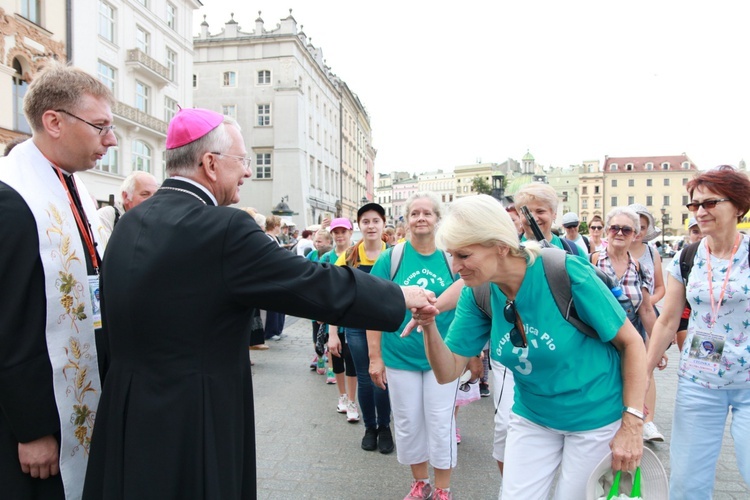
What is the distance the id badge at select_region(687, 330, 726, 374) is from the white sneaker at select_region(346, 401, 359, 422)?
3.34m

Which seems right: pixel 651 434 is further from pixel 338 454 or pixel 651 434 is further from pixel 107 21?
pixel 107 21

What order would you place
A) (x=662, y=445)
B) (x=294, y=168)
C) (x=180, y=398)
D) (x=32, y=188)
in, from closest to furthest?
(x=180, y=398) → (x=32, y=188) → (x=662, y=445) → (x=294, y=168)

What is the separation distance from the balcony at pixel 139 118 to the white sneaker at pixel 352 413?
75.0 ft

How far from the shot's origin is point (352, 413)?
214 inches

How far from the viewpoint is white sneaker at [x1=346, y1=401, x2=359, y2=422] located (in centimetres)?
539

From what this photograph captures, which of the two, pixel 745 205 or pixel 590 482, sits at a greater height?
pixel 745 205

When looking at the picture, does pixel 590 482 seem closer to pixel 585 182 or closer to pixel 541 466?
pixel 541 466

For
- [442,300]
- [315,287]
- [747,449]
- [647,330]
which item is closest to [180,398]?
[315,287]

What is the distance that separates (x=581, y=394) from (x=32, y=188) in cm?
247

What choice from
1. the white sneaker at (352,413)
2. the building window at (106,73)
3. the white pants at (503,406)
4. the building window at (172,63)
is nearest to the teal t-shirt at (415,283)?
the white pants at (503,406)

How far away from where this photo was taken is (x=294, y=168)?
41031mm

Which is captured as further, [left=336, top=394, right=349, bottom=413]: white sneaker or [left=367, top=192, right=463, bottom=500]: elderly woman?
[left=336, top=394, right=349, bottom=413]: white sneaker

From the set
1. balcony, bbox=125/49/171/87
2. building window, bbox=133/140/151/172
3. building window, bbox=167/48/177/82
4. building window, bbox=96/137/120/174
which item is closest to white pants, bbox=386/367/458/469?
building window, bbox=96/137/120/174

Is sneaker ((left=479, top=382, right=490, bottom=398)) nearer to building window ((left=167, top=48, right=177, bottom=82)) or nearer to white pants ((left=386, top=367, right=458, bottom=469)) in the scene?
white pants ((left=386, top=367, right=458, bottom=469))
